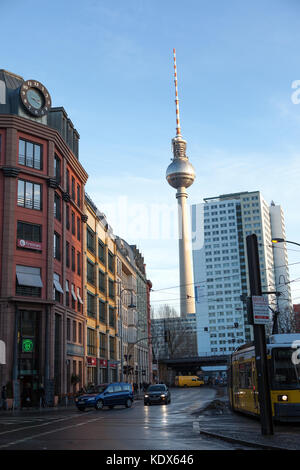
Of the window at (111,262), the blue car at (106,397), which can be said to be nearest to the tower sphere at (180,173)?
the window at (111,262)

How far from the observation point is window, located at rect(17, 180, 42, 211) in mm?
43781

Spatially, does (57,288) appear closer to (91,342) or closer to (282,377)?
(91,342)

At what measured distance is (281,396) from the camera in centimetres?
1873

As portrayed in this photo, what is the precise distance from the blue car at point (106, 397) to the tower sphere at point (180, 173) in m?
154

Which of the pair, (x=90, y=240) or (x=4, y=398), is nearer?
(x=4, y=398)

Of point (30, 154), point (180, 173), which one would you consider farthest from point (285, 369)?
point (180, 173)

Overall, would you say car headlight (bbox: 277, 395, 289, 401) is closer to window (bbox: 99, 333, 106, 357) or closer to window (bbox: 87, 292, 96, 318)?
window (bbox: 87, 292, 96, 318)

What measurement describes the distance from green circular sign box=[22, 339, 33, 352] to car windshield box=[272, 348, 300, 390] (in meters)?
25.8

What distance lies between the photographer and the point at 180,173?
617 ft

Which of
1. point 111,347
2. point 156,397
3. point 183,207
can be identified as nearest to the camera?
point 156,397

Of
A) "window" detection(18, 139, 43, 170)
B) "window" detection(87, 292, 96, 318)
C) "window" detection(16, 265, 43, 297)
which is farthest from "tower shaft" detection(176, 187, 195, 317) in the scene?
"window" detection(16, 265, 43, 297)

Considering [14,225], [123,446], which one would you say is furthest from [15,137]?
[123,446]

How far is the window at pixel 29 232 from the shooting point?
43.0 metres

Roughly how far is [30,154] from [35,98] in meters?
4.93
